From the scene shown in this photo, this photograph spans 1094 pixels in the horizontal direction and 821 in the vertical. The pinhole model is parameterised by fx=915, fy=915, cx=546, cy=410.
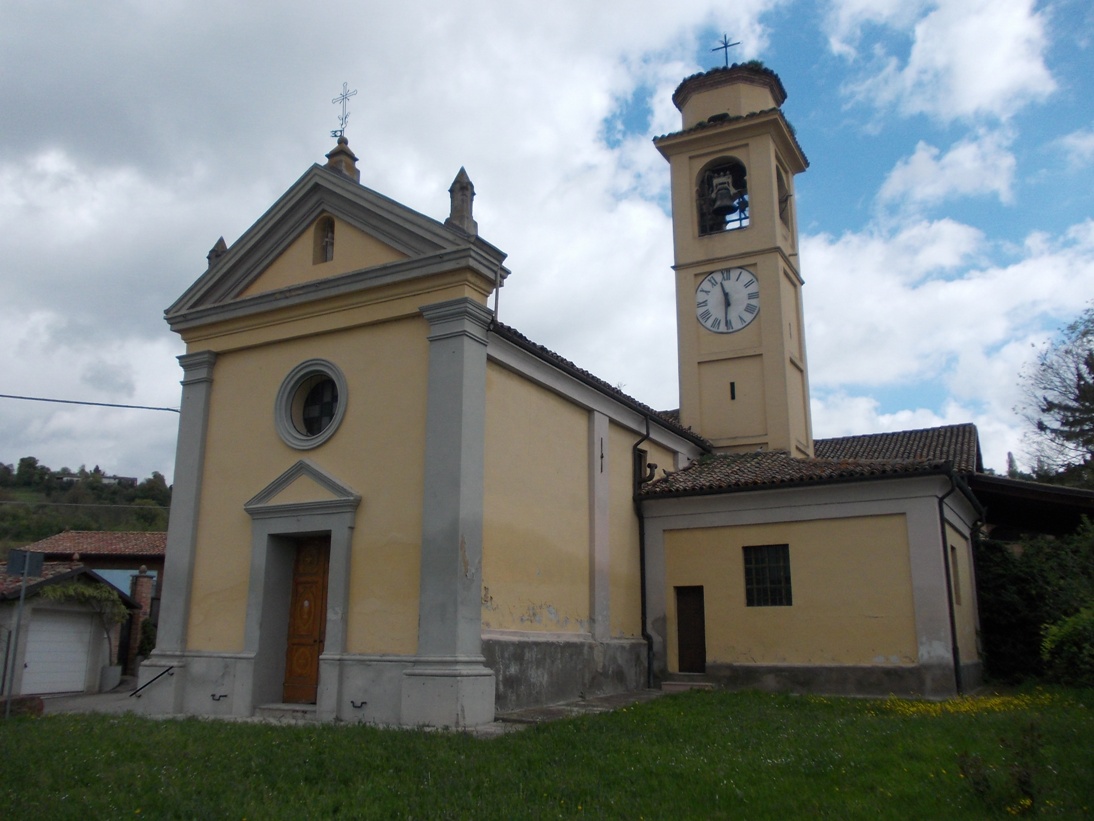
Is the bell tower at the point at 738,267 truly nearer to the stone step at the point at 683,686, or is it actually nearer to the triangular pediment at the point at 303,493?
the stone step at the point at 683,686

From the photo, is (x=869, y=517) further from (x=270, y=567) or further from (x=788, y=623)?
(x=270, y=567)

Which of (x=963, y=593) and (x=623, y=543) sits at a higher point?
(x=623, y=543)

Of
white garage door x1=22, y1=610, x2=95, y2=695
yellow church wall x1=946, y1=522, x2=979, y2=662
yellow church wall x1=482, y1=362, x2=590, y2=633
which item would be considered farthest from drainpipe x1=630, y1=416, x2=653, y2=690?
white garage door x1=22, y1=610, x2=95, y2=695

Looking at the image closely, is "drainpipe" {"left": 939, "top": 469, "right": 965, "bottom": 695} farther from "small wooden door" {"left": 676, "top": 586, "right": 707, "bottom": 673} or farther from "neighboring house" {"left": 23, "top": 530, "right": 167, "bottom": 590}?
"neighboring house" {"left": 23, "top": 530, "right": 167, "bottom": 590}

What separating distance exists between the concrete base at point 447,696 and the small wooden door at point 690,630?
20.8ft

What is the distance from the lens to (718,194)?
21.8 m

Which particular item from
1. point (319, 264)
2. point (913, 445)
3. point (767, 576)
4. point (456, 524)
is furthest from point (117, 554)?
point (913, 445)

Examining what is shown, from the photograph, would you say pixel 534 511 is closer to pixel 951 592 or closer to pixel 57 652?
pixel 951 592

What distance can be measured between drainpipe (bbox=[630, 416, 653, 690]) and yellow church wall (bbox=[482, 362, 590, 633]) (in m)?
2.19

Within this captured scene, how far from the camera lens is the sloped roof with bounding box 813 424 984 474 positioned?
79.0 feet

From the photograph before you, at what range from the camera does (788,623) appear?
15.8 m

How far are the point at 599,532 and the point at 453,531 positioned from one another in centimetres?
442

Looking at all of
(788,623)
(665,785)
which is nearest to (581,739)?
(665,785)

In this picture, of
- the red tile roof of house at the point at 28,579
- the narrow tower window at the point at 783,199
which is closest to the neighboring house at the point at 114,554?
the red tile roof of house at the point at 28,579
